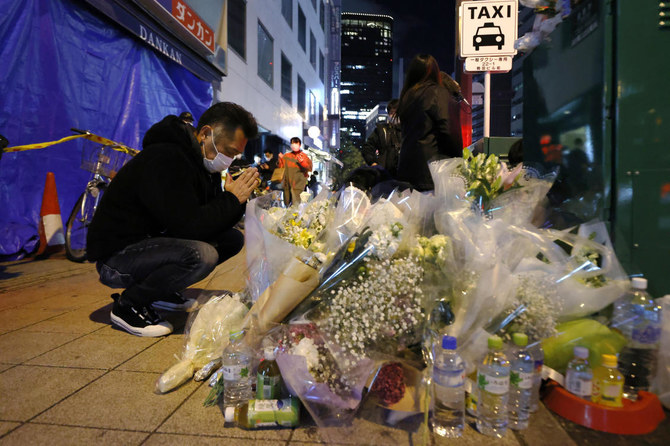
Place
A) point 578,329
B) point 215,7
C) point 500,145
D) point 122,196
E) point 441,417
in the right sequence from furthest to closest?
1. point 215,7
2. point 500,145
3. point 122,196
4. point 578,329
5. point 441,417

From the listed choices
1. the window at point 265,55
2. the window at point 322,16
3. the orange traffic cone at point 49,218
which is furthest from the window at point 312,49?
the orange traffic cone at point 49,218

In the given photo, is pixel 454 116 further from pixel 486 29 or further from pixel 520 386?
pixel 486 29

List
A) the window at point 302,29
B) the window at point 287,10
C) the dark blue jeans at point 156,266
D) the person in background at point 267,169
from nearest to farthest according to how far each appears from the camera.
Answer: the dark blue jeans at point 156,266
the person in background at point 267,169
the window at point 287,10
the window at point 302,29

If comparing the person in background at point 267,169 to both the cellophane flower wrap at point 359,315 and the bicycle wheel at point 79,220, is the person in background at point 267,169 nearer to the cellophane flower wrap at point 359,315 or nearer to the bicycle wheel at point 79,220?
the bicycle wheel at point 79,220

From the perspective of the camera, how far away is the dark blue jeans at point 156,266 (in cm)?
290

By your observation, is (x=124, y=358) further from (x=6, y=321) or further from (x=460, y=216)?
(x=460, y=216)

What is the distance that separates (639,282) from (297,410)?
1.64 m

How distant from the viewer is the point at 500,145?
4.62m

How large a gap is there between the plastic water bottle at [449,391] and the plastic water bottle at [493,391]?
77 millimetres

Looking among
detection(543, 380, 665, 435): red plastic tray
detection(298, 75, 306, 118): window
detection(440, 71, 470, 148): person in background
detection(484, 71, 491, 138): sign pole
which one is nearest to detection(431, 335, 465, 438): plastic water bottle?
detection(543, 380, 665, 435): red plastic tray

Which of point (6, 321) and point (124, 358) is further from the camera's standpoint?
point (6, 321)

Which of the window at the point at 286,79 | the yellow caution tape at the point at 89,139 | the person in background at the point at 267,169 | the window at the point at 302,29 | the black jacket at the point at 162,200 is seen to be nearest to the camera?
the black jacket at the point at 162,200

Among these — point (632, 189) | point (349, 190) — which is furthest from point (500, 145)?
point (349, 190)

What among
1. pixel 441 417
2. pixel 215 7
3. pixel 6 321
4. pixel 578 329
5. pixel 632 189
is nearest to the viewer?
pixel 441 417
